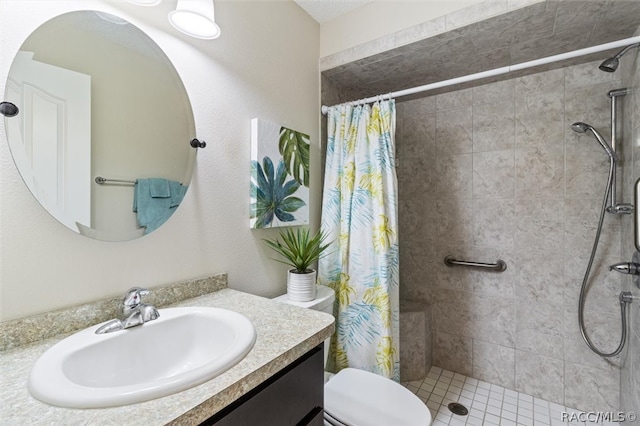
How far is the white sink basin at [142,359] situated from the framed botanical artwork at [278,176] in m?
0.58

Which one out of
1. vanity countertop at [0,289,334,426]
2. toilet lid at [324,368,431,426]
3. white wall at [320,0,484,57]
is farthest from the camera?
white wall at [320,0,484,57]

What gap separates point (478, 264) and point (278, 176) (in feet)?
5.00

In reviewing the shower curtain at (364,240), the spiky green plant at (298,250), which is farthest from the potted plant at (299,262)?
the shower curtain at (364,240)

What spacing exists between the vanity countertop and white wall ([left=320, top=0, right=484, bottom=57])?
5.17 feet

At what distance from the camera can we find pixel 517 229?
6.33 ft

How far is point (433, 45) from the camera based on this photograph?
158cm

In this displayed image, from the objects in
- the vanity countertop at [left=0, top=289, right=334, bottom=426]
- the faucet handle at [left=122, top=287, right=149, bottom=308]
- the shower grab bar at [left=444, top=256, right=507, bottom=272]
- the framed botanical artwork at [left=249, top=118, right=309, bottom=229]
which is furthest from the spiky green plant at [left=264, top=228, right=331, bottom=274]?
the shower grab bar at [left=444, top=256, right=507, bottom=272]

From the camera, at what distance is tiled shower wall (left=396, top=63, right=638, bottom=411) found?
172 cm

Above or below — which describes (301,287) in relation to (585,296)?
above

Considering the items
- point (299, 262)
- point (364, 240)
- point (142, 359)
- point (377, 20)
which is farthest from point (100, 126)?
point (377, 20)

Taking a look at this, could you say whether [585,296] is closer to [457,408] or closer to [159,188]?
[457,408]

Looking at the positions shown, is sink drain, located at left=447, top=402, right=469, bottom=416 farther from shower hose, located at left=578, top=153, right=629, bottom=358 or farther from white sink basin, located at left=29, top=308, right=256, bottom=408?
white sink basin, located at left=29, top=308, right=256, bottom=408

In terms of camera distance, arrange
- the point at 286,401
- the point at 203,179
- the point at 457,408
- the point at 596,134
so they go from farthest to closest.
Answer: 1. the point at 457,408
2. the point at 596,134
3. the point at 203,179
4. the point at 286,401

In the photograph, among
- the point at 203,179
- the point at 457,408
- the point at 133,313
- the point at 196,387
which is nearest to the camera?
the point at 196,387
